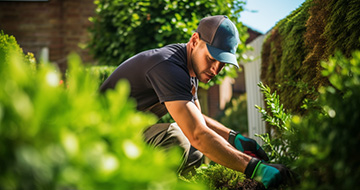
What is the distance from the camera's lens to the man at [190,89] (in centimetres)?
165

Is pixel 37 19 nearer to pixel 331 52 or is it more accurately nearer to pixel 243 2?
→ pixel 243 2

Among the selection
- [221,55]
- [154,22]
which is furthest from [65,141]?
[154,22]

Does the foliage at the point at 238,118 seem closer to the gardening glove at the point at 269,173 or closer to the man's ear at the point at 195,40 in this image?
the man's ear at the point at 195,40

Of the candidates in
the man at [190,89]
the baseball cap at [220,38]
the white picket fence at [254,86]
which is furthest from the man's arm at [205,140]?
the white picket fence at [254,86]

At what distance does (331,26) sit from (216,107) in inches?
376

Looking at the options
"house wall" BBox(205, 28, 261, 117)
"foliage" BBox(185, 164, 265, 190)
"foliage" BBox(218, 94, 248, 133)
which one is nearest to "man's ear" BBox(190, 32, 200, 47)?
"foliage" BBox(185, 164, 265, 190)

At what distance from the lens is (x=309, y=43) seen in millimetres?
2348

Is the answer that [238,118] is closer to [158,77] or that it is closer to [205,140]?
[158,77]

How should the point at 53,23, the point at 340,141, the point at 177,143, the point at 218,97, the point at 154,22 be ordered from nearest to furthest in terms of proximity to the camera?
the point at 340,141 → the point at 177,143 → the point at 154,22 → the point at 53,23 → the point at 218,97

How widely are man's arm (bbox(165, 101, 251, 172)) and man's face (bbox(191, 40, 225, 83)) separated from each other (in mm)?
586

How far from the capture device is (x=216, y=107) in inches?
452

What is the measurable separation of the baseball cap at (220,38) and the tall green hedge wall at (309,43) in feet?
1.53

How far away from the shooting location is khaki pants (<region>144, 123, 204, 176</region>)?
2.44 meters

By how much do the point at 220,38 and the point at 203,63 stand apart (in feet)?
0.79
